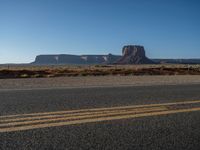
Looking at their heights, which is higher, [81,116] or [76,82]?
[81,116]

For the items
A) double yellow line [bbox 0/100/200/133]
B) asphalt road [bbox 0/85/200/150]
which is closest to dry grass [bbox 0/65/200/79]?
double yellow line [bbox 0/100/200/133]

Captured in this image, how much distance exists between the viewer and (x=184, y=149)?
14.3 ft

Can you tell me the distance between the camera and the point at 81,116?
6418 mm

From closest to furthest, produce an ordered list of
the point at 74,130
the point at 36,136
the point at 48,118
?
the point at 36,136 → the point at 74,130 → the point at 48,118

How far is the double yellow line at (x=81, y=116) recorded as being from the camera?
5.57 m

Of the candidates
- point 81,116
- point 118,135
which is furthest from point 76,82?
point 118,135

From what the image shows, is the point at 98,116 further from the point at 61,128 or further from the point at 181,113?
the point at 181,113

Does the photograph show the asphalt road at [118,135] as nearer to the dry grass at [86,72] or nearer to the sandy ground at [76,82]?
the sandy ground at [76,82]

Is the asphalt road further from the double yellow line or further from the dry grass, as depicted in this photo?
the dry grass

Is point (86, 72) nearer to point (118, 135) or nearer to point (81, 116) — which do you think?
point (81, 116)

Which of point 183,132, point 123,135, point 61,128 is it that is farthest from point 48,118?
point 183,132

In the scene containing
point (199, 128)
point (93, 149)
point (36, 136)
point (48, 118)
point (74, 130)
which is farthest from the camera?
point (48, 118)

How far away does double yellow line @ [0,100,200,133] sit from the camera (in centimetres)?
557

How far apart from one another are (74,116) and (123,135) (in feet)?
5.27
